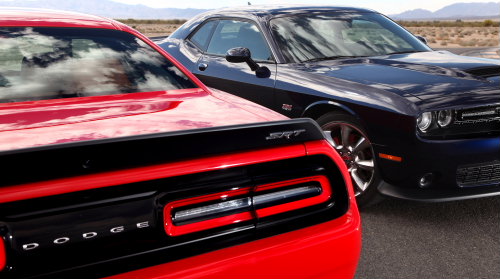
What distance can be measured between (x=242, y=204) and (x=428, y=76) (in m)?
2.44

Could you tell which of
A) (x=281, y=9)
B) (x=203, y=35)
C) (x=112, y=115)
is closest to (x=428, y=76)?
(x=281, y=9)

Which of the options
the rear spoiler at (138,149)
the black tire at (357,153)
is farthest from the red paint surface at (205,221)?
the black tire at (357,153)

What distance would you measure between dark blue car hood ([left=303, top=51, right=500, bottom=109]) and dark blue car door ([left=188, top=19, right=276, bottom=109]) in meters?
0.46

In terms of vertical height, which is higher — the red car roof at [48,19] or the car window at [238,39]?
the red car roof at [48,19]

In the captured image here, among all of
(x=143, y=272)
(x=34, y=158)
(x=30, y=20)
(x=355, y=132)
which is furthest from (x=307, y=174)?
(x=355, y=132)

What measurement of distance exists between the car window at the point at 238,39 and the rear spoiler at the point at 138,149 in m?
2.91

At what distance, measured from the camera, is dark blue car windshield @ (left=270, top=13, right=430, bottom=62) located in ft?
14.8

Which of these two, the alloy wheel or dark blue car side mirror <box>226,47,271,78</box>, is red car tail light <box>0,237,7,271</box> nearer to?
the alloy wheel

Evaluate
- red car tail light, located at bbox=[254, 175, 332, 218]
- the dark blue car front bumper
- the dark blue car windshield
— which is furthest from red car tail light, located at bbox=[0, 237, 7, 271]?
the dark blue car windshield

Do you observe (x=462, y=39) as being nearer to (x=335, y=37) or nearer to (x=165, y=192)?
(x=335, y=37)

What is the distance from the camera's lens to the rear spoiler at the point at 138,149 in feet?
4.42

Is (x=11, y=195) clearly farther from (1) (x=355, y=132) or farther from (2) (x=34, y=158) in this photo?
(1) (x=355, y=132)

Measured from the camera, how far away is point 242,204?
170 cm

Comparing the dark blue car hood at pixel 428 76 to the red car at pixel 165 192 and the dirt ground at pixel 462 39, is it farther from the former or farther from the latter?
the dirt ground at pixel 462 39
